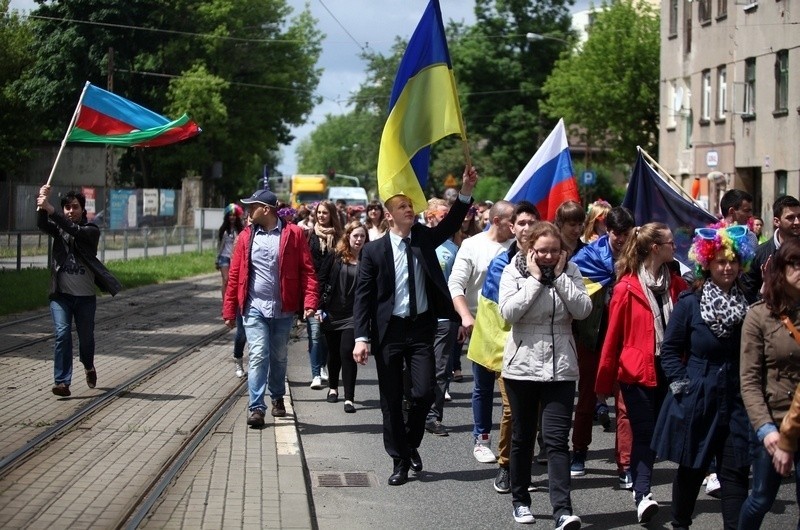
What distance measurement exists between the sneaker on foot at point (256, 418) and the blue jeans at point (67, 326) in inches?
79.2

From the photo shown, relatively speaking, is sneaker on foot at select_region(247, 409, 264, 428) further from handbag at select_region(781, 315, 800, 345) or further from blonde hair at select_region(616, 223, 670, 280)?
handbag at select_region(781, 315, 800, 345)

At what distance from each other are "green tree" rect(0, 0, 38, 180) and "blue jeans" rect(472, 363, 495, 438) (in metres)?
25.2

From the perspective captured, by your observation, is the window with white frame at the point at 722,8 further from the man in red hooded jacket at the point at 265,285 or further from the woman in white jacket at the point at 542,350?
the woman in white jacket at the point at 542,350

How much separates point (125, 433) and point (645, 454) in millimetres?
4133

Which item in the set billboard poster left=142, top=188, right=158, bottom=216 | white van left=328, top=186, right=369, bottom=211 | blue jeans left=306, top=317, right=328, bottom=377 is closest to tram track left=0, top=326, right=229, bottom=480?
blue jeans left=306, top=317, right=328, bottom=377

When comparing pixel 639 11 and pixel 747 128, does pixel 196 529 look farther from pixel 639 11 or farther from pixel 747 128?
pixel 639 11

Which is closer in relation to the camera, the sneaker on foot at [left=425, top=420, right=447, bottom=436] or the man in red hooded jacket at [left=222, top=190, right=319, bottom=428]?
the man in red hooded jacket at [left=222, top=190, right=319, bottom=428]

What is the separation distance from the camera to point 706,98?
4075 centimetres

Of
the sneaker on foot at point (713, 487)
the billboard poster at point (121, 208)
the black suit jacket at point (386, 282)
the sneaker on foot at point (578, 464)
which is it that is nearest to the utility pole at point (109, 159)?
the billboard poster at point (121, 208)


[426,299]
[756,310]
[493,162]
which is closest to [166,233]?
[493,162]

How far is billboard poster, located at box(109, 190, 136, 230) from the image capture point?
4588 cm

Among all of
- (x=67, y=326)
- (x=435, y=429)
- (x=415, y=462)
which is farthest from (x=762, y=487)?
(x=67, y=326)

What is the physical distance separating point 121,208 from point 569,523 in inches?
1620

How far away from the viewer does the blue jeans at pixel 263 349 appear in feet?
33.2
